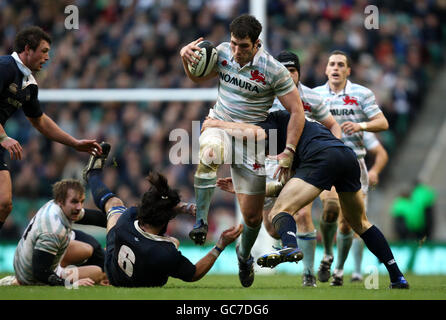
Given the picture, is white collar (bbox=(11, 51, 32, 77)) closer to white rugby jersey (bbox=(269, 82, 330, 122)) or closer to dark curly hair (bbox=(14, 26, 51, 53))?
dark curly hair (bbox=(14, 26, 51, 53))

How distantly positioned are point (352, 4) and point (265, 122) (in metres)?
11.1

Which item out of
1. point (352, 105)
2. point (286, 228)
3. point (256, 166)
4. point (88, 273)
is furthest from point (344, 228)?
point (88, 273)

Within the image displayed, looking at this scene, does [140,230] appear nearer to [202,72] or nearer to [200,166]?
[200,166]

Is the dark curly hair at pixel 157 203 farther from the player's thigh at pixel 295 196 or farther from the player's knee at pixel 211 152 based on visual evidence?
the player's thigh at pixel 295 196

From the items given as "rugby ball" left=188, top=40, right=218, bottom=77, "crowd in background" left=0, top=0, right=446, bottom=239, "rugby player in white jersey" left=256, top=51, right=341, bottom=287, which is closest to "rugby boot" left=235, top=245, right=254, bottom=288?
"rugby player in white jersey" left=256, top=51, right=341, bottom=287

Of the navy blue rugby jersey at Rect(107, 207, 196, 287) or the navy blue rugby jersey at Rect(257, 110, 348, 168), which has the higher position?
the navy blue rugby jersey at Rect(257, 110, 348, 168)

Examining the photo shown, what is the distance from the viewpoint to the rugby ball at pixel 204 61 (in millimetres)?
6996

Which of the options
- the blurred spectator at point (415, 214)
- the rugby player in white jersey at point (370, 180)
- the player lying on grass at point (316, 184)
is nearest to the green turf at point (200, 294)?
the player lying on grass at point (316, 184)

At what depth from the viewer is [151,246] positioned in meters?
6.68

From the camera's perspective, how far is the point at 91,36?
662 inches

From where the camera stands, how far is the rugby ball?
7.00 metres

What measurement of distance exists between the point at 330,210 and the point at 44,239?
3.19m

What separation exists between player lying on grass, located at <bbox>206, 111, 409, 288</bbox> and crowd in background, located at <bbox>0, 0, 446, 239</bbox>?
22.3 ft

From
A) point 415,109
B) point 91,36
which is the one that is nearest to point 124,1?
point 91,36
